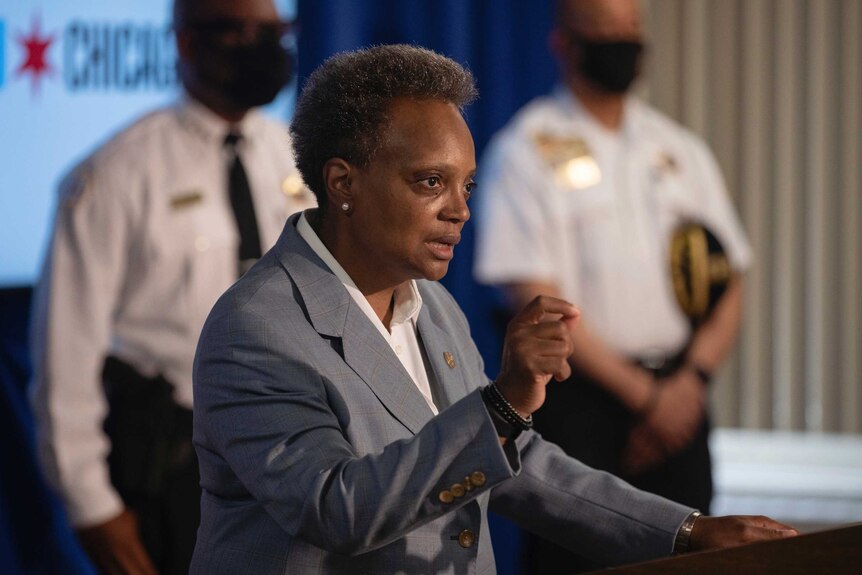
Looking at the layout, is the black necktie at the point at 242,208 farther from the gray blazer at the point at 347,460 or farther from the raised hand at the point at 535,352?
the raised hand at the point at 535,352

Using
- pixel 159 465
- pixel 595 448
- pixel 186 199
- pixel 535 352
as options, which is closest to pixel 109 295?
pixel 186 199

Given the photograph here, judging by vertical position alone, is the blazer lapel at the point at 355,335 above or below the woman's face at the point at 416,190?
below

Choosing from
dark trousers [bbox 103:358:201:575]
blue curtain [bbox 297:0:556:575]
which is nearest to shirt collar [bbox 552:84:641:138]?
blue curtain [bbox 297:0:556:575]

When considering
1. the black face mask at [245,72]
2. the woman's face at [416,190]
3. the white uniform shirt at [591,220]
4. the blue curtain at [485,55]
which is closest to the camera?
the woman's face at [416,190]

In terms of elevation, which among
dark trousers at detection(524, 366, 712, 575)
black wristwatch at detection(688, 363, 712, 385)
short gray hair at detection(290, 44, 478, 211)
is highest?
short gray hair at detection(290, 44, 478, 211)

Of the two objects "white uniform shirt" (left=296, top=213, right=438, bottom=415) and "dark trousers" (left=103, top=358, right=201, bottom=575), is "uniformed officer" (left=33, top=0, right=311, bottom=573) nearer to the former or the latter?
"dark trousers" (left=103, top=358, right=201, bottom=575)

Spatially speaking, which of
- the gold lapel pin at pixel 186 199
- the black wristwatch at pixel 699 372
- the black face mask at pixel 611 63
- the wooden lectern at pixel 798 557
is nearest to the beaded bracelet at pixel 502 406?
the wooden lectern at pixel 798 557

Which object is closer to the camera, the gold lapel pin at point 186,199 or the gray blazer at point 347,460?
the gray blazer at point 347,460

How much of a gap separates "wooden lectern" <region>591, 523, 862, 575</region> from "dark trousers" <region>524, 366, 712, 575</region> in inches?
79.7

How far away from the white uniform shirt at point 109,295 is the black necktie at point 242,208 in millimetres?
22

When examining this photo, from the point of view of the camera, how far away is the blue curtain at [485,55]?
12.8 ft

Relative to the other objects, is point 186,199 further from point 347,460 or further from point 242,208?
point 347,460

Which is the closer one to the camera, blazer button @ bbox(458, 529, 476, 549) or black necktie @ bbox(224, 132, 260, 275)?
blazer button @ bbox(458, 529, 476, 549)

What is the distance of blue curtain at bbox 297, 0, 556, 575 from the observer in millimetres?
3896
